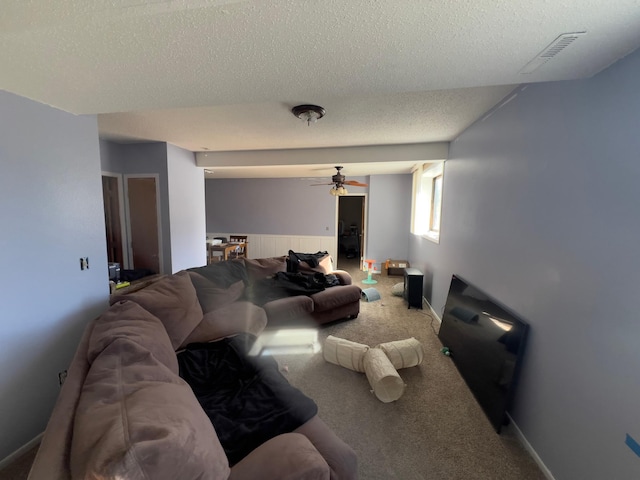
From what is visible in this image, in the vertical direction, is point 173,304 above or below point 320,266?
above

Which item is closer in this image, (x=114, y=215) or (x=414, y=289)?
(x=114, y=215)

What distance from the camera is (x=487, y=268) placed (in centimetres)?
225

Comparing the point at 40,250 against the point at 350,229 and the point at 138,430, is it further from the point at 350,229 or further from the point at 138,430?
the point at 350,229

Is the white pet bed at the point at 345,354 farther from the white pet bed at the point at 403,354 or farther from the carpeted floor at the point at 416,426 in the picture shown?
the white pet bed at the point at 403,354

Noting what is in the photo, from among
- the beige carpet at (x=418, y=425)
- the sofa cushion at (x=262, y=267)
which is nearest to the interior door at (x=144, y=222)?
the sofa cushion at (x=262, y=267)

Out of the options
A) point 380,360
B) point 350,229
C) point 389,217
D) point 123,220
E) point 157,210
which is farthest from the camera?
point 350,229

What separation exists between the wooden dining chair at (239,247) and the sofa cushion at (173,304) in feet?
13.0

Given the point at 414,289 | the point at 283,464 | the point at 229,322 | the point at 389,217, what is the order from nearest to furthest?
the point at 283,464 → the point at 229,322 → the point at 414,289 → the point at 389,217

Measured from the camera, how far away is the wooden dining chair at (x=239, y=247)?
636 centimetres

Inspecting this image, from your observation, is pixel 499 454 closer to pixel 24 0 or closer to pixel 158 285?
pixel 158 285

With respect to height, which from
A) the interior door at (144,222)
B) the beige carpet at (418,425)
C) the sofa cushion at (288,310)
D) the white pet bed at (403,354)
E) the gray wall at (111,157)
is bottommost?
the beige carpet at (418,425)

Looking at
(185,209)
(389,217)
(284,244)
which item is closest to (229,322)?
(185,209)

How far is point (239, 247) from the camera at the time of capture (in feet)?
20.8

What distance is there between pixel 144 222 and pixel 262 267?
5.71ft
